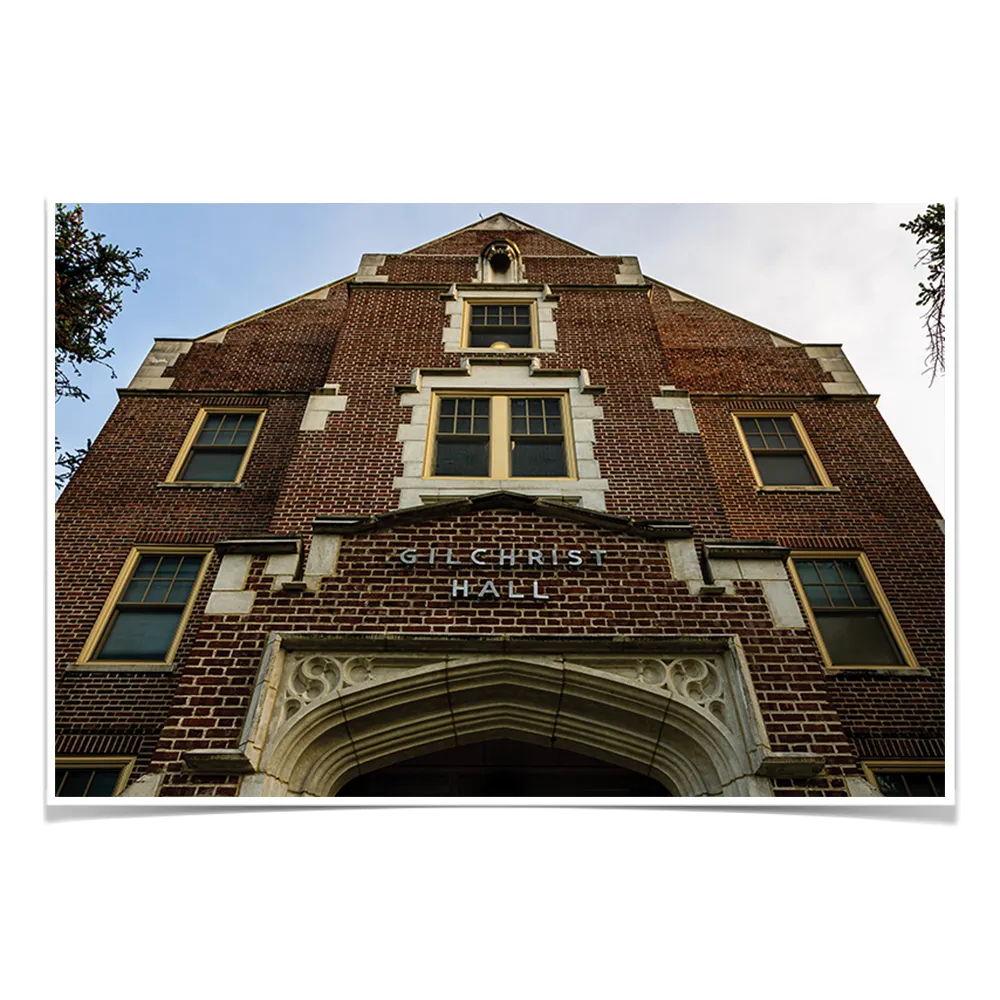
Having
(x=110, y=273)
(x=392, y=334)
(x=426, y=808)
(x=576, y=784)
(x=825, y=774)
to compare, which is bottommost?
(x=426, y=808)

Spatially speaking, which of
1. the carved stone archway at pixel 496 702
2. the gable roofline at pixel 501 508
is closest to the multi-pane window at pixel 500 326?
the gable roofline at pixel 501 508

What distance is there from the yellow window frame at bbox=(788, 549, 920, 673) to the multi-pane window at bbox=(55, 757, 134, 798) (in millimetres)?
7497

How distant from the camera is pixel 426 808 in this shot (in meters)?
5.72

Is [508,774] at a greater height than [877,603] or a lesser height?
lesser

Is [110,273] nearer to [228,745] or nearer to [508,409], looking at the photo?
[508,409]

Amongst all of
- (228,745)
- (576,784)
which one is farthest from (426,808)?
(576,784)

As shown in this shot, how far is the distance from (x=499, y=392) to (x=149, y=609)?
17.1 ft

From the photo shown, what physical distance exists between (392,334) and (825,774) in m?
8.72

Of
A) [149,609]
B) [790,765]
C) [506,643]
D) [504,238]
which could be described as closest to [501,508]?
[506,643]

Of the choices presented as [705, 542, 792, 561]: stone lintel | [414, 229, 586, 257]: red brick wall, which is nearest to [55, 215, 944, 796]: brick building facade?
[705, 542, 792, 561]: stone lintel

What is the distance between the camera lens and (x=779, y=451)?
1243 cm

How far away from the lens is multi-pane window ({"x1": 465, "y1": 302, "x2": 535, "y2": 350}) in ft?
41.7

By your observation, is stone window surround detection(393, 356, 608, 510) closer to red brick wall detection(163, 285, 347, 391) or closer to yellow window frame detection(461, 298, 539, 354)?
yellow window frame detection(461, 298, 539, 354)

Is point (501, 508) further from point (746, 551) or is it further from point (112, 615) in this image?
point (112, 615)
